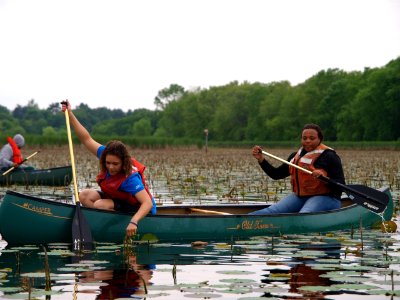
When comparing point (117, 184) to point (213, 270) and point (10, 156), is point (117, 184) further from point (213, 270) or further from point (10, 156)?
point (10, 156)

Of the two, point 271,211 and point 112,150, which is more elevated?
point 112,150

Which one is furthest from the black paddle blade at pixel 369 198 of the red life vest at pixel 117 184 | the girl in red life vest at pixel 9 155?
the girl in red life vest at pixel 9 155

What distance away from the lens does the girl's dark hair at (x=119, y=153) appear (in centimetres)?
770

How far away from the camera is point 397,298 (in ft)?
17.4

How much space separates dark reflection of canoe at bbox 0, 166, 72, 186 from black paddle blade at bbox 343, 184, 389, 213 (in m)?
8.24

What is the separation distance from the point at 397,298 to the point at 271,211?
4602mm

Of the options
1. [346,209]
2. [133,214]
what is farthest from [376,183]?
[133,214]

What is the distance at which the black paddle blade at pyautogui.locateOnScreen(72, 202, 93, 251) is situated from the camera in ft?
25.9

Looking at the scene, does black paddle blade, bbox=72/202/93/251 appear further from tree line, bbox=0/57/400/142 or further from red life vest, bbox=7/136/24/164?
tree line, bbox=0/57/400/142

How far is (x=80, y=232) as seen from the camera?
7.93 metres

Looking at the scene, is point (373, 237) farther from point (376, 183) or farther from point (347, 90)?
point (347, 90)

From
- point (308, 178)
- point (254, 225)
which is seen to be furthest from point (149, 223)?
point (308, 178)

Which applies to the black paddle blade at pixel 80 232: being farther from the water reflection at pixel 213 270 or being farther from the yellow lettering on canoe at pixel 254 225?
the yellow lettering on canoe at pixel 254 225

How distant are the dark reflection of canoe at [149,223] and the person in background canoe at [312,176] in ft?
0.88
